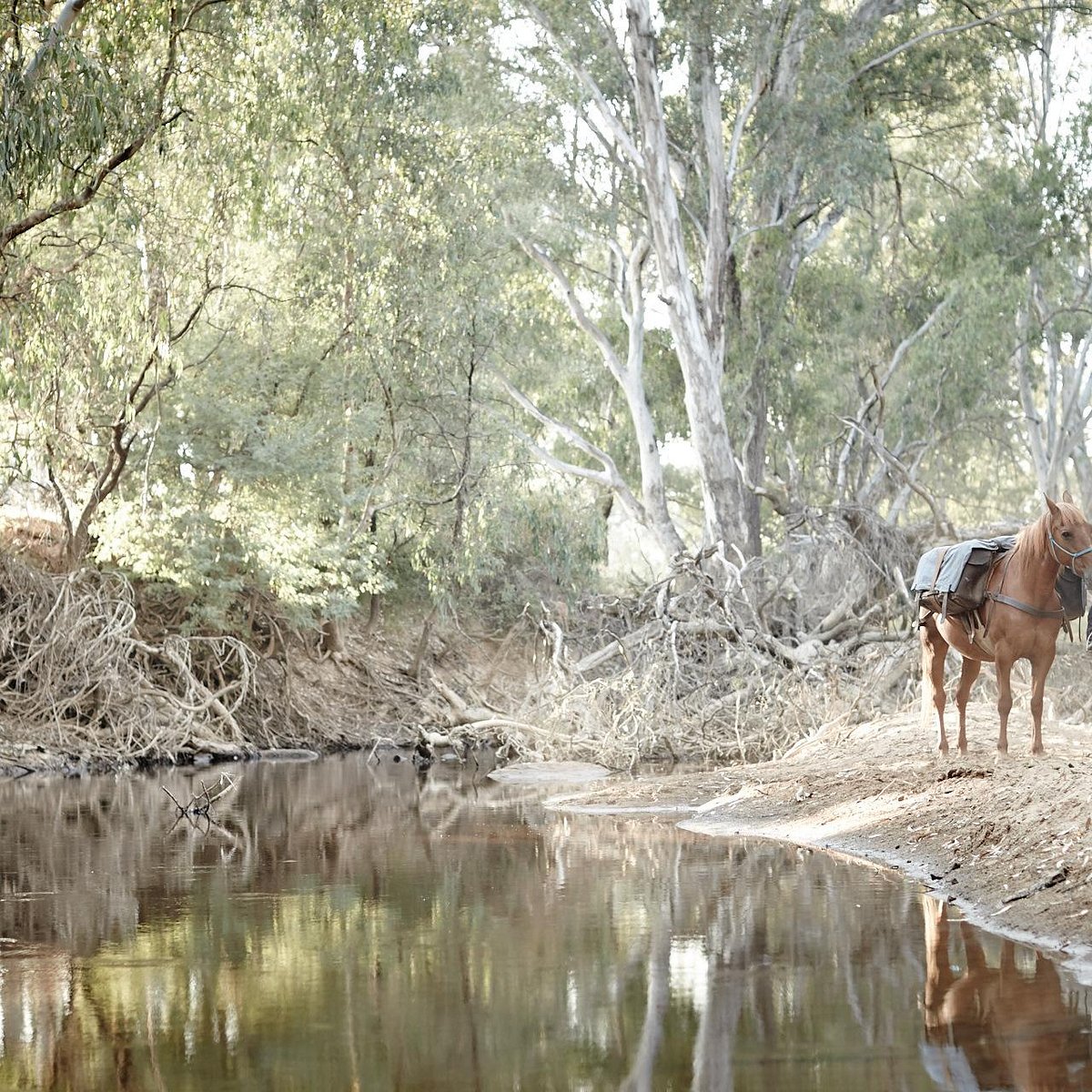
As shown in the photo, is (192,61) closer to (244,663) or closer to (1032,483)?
(244,663)

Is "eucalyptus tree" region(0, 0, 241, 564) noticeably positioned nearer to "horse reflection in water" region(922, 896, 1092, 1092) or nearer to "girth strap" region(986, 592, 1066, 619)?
"girth strap" region(986, 592, 1066, 619)

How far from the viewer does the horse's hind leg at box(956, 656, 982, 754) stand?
12.0 meters

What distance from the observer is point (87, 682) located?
2100 cm

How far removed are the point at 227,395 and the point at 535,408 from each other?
9.07 meters

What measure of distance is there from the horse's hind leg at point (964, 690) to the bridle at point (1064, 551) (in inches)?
67.4

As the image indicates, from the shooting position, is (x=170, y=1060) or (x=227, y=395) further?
(x=227, y=395)

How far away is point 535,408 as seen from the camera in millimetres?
31109

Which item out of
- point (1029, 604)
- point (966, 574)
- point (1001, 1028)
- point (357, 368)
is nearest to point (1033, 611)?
point (1029, 604)

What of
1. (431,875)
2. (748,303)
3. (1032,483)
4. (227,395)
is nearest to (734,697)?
(431,875)

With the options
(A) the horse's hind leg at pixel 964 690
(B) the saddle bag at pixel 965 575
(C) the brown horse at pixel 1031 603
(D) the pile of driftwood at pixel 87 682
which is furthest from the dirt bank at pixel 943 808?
(D) the pile of driftwood at pixel 87 682

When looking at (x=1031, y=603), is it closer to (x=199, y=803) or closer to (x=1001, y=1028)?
(x=1001, y=1028)

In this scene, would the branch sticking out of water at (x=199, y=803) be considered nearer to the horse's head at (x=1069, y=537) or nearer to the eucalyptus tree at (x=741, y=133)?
the horse's head at (x=1069, y=537)

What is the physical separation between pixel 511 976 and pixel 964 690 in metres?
6.84

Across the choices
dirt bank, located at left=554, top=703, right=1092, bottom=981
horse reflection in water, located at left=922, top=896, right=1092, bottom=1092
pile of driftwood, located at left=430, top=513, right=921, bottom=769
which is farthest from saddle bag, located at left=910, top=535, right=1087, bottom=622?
horse reflection in water, located at left=922, top=896, right=1092, bottom=1092
